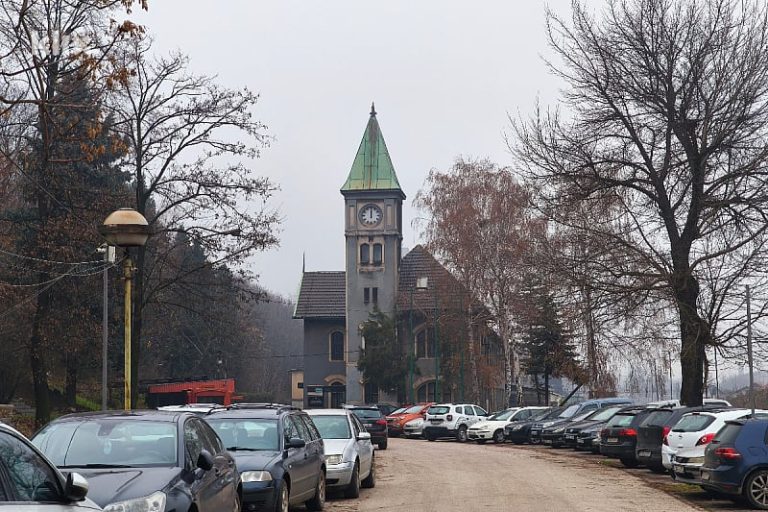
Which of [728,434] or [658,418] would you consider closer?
[728,434]

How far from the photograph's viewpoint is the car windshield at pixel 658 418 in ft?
80.6

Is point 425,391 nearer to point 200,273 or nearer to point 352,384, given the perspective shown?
point 352,384

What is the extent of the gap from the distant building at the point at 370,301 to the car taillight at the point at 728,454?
186ft

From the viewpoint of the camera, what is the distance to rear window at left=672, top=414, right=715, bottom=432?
67.5ft

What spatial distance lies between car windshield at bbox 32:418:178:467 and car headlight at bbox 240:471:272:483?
298cm

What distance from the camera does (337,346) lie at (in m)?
85.3

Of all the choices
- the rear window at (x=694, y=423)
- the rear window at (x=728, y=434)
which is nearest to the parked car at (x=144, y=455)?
the rear window at (x=728, y=434)

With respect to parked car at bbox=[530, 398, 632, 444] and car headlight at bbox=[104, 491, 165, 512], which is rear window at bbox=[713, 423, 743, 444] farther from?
parked car at bbox=[530, 398, 632, 444]

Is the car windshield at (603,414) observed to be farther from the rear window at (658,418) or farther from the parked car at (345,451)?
the parked car at (345,451)

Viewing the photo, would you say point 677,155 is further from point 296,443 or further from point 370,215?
point 370,215

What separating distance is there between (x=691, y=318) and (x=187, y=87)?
19935mm

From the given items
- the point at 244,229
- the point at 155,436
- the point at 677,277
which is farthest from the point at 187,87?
the point at 155,436

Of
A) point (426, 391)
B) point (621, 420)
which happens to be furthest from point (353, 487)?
point (426, 391)

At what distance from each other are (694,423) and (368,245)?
61730mm
